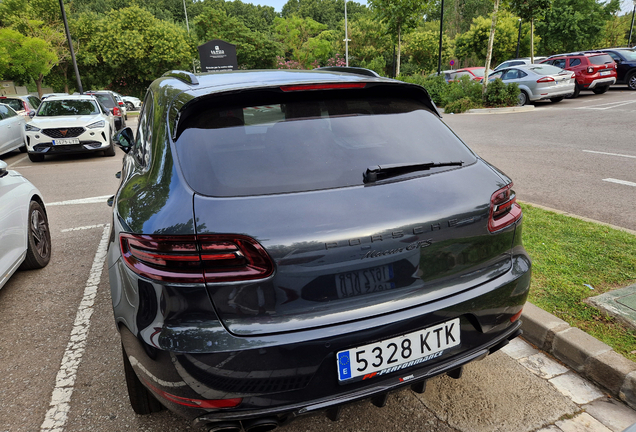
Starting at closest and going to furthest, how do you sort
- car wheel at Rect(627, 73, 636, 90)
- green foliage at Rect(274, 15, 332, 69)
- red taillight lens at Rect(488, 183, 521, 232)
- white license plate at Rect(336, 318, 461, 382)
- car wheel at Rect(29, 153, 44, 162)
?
white license plate at Rect(336, 318, 461, 382)
red taillight lens at Rect(488, 183, 521, 232)
car wheel at Rect(29, 153, 44, 162)
car wheel at Rect(627, 73, 636, 90)
green foliage at Rect(274, 15, 332, 69)

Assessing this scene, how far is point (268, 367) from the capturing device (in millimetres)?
1673

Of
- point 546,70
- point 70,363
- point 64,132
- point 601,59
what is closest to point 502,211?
point 70,363

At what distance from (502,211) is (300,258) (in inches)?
41.2

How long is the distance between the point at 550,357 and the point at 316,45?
6176cm

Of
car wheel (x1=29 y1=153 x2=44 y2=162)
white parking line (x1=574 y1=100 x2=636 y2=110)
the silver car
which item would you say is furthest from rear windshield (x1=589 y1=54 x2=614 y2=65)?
car wheel (x1=29 y1=153 x2=44 y2=162)

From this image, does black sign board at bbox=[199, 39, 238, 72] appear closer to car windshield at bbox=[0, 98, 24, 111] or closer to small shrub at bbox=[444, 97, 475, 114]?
car windshield at bbox=[0, 98, 24, 111]

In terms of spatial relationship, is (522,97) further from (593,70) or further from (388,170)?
(388,170)

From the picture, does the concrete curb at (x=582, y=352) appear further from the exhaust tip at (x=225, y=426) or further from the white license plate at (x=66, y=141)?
the white license plate at (x=66, y=141)

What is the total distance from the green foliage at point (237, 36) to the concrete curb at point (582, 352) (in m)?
65.3

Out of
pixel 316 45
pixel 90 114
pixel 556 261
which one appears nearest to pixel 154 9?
pixel 316 45

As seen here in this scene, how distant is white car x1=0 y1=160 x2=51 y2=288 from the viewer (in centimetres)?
388

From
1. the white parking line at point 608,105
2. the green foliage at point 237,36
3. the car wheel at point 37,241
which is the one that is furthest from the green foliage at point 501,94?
the green foliage at point 237,36

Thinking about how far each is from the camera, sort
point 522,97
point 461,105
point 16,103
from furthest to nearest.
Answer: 1. point 461,105
2. point 522,97
3. point 16,103

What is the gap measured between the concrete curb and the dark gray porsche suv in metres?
0.85
